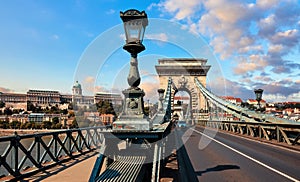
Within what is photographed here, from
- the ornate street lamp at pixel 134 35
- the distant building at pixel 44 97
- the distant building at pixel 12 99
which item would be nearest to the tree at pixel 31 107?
the distant building at pixel 44 97

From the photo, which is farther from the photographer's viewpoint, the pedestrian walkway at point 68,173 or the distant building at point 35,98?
the distant building at point 35,98

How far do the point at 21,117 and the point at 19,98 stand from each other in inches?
2315

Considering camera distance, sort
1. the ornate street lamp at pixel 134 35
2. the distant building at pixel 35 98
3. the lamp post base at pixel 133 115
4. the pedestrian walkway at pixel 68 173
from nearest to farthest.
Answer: the lamp post base at pixel 133 115
the ornate street lamp at pixel 134 35
the pedestrian walkway at pixel 68 173
the distant building at pixel 35 98

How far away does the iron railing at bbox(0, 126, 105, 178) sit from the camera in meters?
6.39

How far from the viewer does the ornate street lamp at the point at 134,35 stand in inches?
199

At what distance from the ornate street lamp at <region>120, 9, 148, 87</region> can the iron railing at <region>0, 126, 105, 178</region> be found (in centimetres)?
111

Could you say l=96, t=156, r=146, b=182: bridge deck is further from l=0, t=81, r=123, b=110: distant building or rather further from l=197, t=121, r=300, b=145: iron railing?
l=0, t=81, r=123, b=110: distant building

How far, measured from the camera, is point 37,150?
299 inches

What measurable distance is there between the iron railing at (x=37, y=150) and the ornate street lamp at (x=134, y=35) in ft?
3.66

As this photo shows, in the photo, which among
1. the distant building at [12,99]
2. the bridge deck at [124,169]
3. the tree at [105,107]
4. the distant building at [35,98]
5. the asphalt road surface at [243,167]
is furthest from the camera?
the distant building at [12,99]

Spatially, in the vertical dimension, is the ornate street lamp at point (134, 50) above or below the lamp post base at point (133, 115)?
above

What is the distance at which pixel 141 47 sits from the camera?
5.09 m

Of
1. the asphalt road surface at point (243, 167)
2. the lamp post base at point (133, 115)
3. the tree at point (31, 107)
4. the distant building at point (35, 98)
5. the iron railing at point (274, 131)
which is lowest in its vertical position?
the asphalt road surface at point (243, 167)

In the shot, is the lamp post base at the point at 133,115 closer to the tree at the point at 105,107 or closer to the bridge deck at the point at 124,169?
the bridge deck at the point at 124,169
